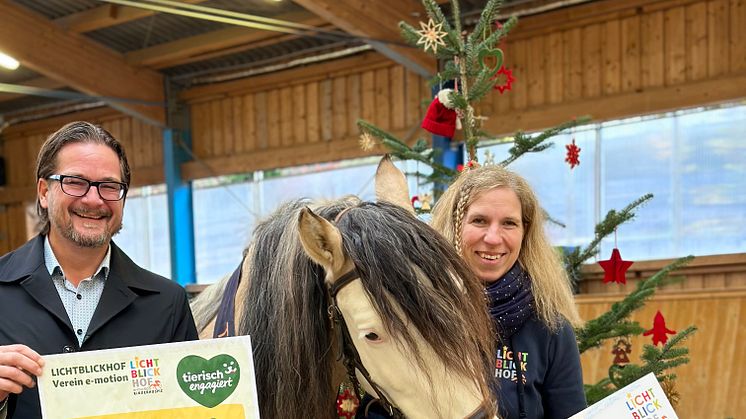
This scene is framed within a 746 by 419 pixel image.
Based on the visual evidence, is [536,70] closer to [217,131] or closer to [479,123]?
[479,123]

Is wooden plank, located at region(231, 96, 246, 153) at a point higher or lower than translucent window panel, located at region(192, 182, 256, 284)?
higher

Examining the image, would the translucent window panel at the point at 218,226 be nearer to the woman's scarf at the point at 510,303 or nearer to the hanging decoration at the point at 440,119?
the hanging decoration at the point at 440,119

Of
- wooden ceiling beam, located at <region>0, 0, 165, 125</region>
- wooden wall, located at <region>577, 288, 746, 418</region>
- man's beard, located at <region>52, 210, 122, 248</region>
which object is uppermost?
wooden ceiling beam, located at <region>0, 0, 165, 125</region>

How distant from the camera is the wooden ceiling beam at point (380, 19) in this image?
6949 millimetres

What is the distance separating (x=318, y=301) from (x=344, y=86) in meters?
7.60

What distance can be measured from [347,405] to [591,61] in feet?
20.6

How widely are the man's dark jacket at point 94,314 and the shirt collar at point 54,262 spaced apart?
0.01 m

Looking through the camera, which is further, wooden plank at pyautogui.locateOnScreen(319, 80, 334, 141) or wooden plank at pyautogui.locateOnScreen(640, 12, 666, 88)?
wooden plank at pyautogui.locateOnScreen(319, 80, 334, 141)

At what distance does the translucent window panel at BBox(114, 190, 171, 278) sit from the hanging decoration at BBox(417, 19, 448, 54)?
833 cm

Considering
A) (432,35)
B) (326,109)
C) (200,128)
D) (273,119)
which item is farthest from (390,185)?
(200,128)

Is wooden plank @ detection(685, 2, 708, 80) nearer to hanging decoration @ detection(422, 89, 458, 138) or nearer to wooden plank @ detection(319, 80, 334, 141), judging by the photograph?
wooden plank @ detection(319, 80, 334, 141)

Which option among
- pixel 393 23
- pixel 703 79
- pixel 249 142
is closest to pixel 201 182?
pixel 249 142

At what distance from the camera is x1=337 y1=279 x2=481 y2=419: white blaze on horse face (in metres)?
1.38

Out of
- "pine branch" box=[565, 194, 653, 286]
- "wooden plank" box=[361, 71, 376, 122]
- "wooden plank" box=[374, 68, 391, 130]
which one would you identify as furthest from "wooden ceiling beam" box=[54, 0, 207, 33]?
"pine branch" box=[565, 194, 653, 286]
